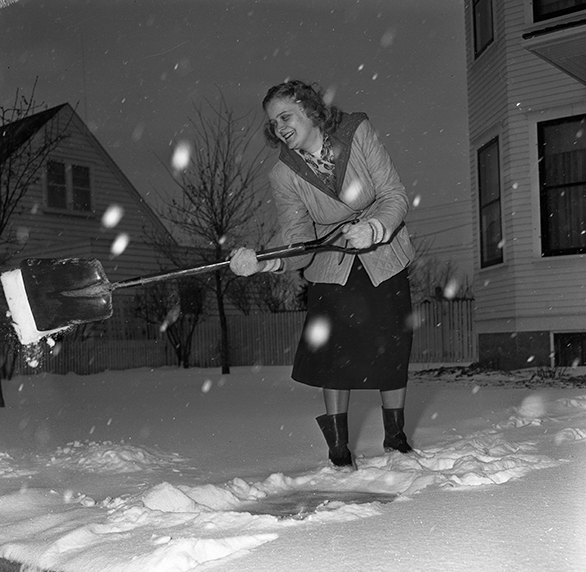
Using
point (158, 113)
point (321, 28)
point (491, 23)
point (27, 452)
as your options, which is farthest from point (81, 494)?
point (158, 113)

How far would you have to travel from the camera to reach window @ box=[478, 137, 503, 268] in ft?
34.7

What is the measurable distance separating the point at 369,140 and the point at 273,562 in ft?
6.82

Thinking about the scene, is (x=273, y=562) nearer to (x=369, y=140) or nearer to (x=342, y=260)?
(x=342, y=260)

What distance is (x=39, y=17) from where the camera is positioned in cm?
1159

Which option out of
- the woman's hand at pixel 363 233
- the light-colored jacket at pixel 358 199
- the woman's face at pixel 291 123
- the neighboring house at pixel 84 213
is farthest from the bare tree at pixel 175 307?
the woman's hand at pixel 363 233

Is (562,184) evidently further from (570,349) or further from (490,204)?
(570,349)

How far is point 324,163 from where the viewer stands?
11.5 feet

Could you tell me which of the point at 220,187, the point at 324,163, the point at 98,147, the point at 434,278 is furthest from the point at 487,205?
the point at 434,278

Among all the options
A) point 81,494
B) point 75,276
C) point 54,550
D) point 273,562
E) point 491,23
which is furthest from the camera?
point 491,23

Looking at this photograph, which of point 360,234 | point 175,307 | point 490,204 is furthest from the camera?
point 175,307

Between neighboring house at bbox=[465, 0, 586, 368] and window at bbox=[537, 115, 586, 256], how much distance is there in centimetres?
1

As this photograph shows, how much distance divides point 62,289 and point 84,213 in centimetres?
1501

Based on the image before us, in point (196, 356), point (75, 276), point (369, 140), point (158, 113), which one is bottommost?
point (196, 356)

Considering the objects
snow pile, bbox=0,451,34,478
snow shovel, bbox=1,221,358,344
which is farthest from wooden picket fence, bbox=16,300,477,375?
snow shovel, bbox=1,221,358,344
